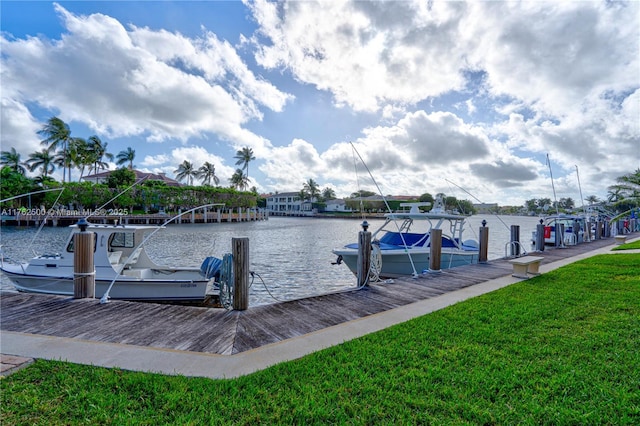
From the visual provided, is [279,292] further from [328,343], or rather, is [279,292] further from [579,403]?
[579,403]

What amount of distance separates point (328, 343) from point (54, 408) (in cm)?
296

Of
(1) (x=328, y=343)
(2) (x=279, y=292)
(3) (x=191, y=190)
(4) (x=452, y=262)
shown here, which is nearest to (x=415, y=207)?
(4) (x=452, y=262)

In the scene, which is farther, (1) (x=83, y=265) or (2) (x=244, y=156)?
(2) (x=244, y=156)

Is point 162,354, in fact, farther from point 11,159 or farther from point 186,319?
point 11,159

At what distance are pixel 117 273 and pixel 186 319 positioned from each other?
17.0ft

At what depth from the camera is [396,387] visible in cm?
325

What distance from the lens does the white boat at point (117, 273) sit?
919 centimetres

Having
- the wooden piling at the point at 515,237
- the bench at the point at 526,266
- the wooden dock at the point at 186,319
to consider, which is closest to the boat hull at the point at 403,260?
the wooden piling at the point at 515,237

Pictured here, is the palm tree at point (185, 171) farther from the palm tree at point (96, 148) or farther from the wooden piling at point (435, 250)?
the wooden piling at point (435, 250)

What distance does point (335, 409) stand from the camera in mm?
2869

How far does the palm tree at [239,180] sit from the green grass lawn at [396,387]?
333 ft

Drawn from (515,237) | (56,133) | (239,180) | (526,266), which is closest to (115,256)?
(526,266)

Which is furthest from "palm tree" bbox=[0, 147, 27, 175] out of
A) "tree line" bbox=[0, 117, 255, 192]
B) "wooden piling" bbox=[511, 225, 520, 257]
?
"wooden piling" bbox=[511, 225, 520, 257]

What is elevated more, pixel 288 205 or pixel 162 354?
pixel 288 205
